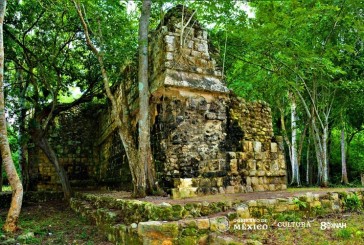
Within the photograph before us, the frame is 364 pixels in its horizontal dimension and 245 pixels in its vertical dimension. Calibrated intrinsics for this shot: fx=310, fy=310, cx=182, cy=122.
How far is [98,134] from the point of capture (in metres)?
14.7

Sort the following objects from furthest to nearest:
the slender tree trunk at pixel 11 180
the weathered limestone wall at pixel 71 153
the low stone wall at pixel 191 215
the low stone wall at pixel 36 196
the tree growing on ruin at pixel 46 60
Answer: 1. the weathered limestone wall at pixel 71 153
2. the low stone wall at pixel 36 196
3. the tree growing on ruin at pixel 46 60
4. the slender tree trunk at pixel 11 180
5. the low stone wall at pixel 191 215

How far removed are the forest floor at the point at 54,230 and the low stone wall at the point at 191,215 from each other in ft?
1.16

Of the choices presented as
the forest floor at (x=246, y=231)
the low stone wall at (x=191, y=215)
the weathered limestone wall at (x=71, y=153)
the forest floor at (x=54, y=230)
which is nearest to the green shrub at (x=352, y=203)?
the low stone wall at (x=191, y=215)

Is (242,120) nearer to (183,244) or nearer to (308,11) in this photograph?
(308,11)

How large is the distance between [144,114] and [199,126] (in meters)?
1.27

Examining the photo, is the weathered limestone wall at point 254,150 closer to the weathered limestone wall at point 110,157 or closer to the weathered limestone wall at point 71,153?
the weathered limestone wall at point 110,157

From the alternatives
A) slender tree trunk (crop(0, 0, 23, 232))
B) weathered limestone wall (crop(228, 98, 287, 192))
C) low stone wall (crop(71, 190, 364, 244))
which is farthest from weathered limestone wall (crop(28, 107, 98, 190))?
weathered limestone wall (crop(228, 98, 287, 192))

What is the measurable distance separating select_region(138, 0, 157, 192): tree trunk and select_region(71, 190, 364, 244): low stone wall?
0.83m

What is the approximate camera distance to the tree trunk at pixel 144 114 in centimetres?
619

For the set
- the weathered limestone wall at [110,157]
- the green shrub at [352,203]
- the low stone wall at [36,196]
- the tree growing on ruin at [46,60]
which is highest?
the tree growing on ruin at [46,60]

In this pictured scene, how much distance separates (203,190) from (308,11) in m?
4.87

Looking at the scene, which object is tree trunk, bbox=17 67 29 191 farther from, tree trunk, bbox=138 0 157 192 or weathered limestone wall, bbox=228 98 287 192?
weathered limestone wall, bbox=228 98 287 192

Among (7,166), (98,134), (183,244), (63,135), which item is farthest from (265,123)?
(63,135)

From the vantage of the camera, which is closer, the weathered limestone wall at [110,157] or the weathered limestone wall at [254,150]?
the weathered limestone wall at [254,150]
